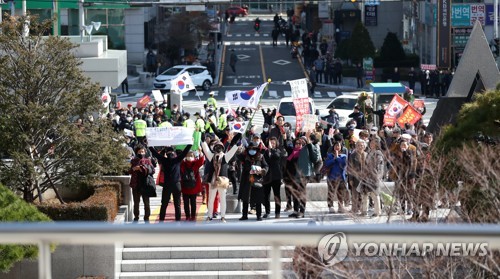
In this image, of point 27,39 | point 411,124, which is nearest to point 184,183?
point 27,39

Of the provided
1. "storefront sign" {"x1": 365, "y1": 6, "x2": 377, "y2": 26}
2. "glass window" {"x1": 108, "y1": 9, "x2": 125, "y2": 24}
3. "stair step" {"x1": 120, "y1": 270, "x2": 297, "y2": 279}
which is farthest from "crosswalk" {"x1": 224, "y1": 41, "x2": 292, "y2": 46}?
"stair step" {"x1": 120, "y1": 270, "x2": 297, "y2": 279}

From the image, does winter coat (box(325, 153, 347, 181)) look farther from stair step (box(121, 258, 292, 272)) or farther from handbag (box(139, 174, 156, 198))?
handbag (box(139, 174, 156, 198))

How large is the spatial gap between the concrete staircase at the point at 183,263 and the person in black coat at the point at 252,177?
162 cm

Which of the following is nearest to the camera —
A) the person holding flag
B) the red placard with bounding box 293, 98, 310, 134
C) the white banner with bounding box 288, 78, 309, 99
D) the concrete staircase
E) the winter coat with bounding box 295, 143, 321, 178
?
the concrete staircase

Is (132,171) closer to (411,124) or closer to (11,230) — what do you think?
(411,124)

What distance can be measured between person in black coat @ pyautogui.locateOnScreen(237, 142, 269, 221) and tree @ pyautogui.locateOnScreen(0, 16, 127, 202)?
229cm

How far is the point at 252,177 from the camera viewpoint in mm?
21484

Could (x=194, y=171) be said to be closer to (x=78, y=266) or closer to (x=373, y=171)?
(x=78, y=266)

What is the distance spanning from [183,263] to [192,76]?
40373 mm

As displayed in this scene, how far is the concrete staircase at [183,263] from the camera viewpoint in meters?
19.3

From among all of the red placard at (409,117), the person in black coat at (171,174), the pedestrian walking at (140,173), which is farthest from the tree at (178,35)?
the person in black coat at (171,174)

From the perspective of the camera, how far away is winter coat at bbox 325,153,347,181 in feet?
70.6

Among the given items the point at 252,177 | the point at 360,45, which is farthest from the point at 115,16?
the point at 252,177

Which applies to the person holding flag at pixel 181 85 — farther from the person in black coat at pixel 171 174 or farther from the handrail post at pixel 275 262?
the handrail post at pixel 275 262
